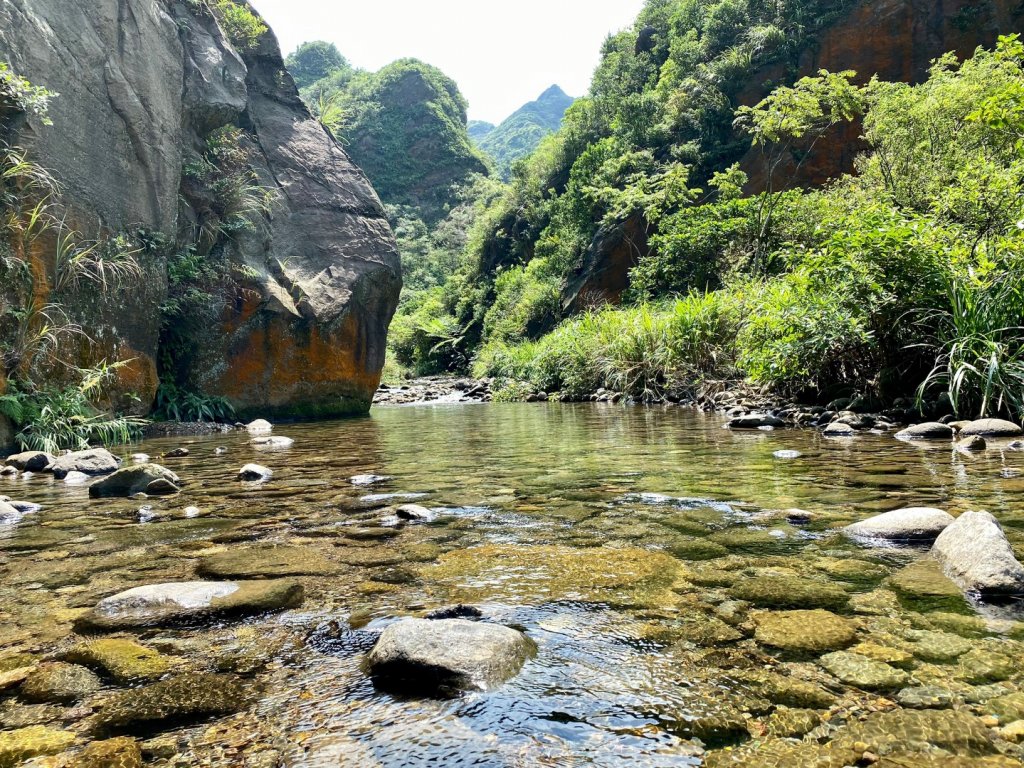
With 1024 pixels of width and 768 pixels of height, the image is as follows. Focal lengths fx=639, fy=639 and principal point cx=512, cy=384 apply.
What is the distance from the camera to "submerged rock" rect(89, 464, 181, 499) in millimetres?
4492

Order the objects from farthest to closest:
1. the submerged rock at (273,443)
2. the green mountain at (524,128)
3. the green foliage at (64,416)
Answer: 1. the green mountain at (524,128)
2. the submerged rock at (273,443)
3. the green foliage at (64,416)

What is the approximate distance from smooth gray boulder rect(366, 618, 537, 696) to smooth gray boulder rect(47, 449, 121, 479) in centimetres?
512

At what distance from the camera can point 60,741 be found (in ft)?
4.68

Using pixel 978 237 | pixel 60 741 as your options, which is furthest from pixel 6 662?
pixel 978 237

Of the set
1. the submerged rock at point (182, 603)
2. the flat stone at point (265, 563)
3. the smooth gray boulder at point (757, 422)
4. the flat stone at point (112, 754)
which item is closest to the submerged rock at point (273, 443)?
the flat stone at point (265, 563)

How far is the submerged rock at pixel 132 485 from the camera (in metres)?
4.49

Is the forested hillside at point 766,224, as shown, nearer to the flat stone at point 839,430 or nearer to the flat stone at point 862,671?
the flat stone at point 839,430

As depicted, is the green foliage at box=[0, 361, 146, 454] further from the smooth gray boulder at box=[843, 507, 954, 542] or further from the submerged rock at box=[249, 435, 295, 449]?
the smooth gray boulder at box=[843, 507, 954, 542]

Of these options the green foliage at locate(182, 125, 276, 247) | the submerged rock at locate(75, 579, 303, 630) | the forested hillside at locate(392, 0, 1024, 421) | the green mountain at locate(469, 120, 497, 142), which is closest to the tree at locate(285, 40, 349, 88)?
the green mountain at locate(469, 120, 497, 142)

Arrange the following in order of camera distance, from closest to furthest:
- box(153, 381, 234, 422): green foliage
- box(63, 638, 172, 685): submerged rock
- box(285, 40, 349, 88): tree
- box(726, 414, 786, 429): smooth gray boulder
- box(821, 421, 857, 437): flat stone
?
box(63, 638, 172, 685): submerged rock
box(821, 421, 857, 437): flat stone
box(726, 414, 786, 429): smooth gray boulder
box(153, 381, 234, 422): green foliage
box(285, 40, 349, 88): tree

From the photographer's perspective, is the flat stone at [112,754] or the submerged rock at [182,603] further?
the submerged rock at [182,603]

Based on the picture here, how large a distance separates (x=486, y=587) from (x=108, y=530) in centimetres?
231

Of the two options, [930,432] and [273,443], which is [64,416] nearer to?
[273,443]

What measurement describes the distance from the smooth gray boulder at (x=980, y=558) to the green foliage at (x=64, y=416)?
309 inches
